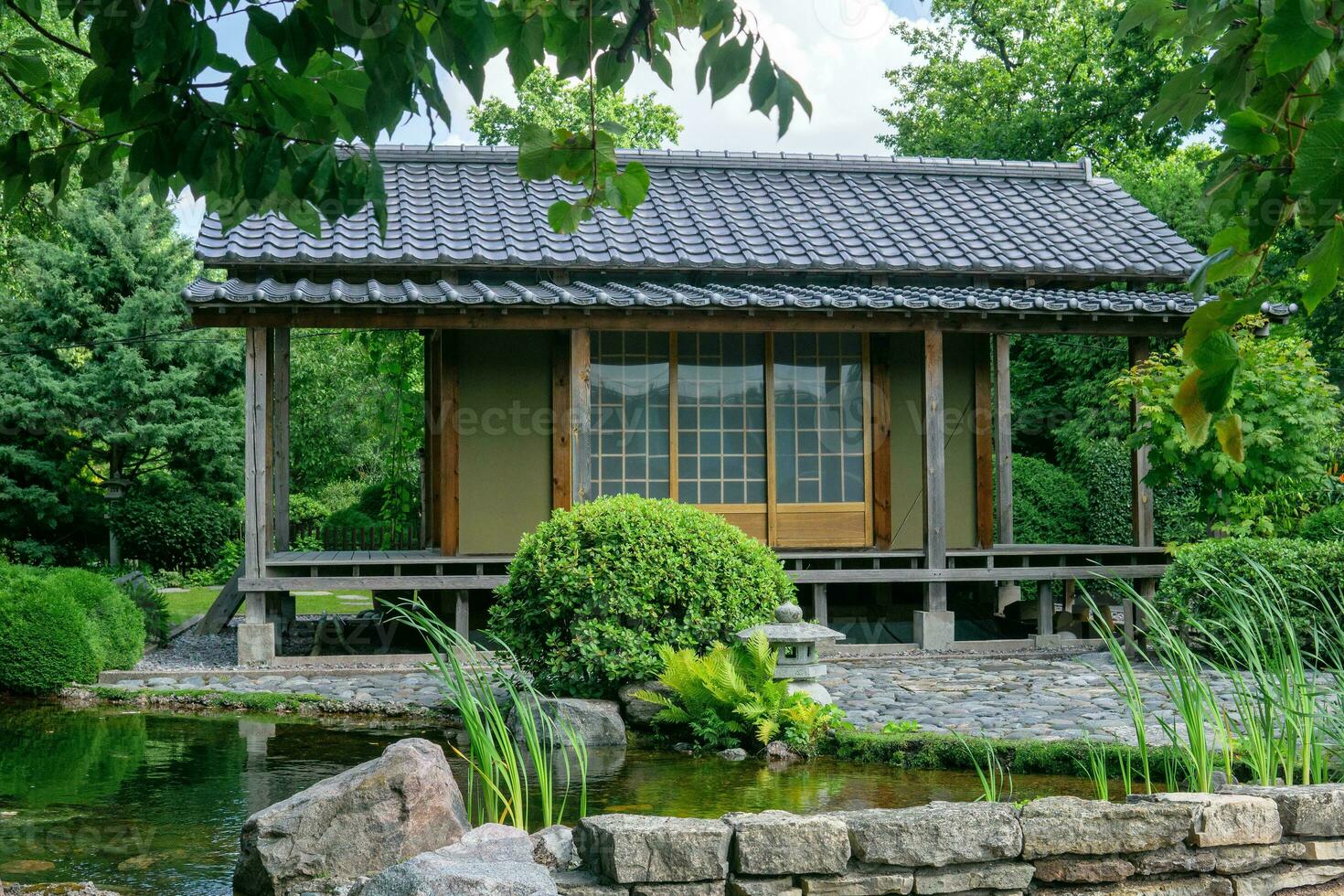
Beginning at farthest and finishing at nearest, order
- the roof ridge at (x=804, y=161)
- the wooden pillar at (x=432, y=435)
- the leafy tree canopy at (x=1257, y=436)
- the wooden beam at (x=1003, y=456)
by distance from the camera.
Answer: the roof ridge at (x=804, y=161) → the wooden beam at (x=1003, y=456) → the wooden pillar at (x=432, y=435) → the leafy tree canopy at (x=1257, y=436)

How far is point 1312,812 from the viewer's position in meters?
4.25

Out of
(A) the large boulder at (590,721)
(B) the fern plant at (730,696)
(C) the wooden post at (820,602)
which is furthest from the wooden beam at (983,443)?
(A) the large boulder at (590,721)

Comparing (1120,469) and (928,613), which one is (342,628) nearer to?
(928,613)

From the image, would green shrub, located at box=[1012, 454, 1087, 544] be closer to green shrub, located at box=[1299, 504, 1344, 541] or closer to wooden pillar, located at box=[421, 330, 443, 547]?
green shrub, located at box=[1299, 504, 1344, 541]

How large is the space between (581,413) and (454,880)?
713 cm

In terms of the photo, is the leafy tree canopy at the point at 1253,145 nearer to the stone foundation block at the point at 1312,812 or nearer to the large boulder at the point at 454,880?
the large boulder at the point at 454,880

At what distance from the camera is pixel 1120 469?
15328 millimetres

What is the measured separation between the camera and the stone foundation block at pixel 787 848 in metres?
3.92

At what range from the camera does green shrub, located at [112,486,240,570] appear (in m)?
17.8

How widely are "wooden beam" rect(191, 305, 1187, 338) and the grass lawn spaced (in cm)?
513

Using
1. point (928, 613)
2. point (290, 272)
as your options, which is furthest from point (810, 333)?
point (290, 272)

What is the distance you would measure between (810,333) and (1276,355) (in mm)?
4179

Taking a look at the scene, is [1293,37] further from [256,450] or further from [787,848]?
[256,450]

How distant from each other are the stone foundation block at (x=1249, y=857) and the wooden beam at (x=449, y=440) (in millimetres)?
8035
